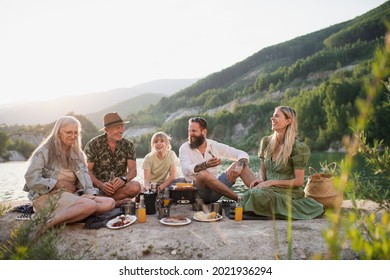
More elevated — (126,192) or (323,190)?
(126,192)

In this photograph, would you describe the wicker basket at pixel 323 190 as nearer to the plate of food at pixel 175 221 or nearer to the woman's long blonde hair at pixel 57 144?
the plate of food at pixel 175 221

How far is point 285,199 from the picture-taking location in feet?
16.2

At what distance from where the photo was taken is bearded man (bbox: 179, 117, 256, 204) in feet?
18.3

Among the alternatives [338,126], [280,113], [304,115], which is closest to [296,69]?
[304,115]

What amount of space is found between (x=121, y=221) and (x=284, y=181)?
2411mm

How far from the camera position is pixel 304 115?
206 feet

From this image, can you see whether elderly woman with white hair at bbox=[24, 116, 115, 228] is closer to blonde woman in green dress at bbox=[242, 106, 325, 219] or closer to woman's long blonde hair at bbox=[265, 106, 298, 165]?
blonde woman in green dress at bbox=[242, 106, 325, 219]

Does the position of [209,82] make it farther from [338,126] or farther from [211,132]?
[338,126]

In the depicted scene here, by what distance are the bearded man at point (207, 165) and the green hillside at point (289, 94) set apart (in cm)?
315

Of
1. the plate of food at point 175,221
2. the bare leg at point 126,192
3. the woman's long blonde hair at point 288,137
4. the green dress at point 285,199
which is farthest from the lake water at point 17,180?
the bare leg at point 126,192

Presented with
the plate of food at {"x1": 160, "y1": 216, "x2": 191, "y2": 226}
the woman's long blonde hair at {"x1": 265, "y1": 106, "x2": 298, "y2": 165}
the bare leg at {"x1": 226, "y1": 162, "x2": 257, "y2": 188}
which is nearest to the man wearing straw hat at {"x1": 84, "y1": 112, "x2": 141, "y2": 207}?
the plate of food at {"x1": 160, "y1": 216, "x2": 191, "y2": 226}

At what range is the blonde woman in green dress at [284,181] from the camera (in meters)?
4.97

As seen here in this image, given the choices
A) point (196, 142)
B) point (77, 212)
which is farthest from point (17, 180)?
point (77, 212)

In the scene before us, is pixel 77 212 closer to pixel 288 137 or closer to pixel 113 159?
pixel 113 159
